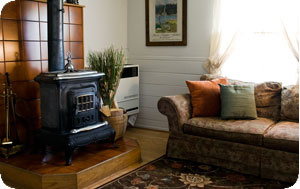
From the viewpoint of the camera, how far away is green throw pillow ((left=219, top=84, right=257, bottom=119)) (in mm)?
3463

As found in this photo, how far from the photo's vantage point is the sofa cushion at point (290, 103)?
11.2 feet

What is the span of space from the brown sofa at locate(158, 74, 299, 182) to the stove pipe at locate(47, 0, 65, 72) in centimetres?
110

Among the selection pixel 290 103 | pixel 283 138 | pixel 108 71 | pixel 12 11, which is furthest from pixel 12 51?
pixel 290 103

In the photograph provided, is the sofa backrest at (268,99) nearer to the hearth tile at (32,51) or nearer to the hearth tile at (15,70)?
the hearth tile at (32,51)

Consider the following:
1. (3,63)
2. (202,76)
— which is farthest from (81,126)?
(202,76)

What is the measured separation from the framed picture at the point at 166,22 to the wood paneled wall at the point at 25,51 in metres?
1.62

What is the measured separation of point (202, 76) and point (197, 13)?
84 cm

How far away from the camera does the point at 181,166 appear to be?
3.42 metres

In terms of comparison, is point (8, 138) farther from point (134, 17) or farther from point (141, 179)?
point (134, 17)

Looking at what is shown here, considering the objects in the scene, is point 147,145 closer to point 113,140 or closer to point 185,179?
point 113,140

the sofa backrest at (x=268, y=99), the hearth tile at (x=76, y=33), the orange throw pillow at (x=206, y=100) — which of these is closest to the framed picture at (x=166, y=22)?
the orange throw pillow at (x=206, y=100)

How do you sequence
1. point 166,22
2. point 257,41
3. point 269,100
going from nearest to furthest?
point 269,100 < point 257,41 < point 166,22

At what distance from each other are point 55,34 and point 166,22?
180cm

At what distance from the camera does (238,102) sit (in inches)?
137
